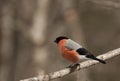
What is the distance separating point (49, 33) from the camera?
1186cm

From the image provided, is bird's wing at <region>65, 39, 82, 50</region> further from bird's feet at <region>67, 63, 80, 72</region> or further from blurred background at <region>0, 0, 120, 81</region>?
blurred background at <region>0, 0, 120, 81</region>

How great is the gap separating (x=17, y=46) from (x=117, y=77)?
7.67 feet

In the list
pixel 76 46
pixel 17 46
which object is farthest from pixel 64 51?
pixel 17 46

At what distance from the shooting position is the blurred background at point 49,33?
415 inches

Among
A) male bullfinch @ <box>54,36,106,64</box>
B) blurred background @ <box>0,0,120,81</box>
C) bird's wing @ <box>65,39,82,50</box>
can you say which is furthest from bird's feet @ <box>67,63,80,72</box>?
blurred background @ <box>0,0,120,81</box>

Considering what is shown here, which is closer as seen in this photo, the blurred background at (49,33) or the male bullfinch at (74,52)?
the male bullfinch at (74,52)

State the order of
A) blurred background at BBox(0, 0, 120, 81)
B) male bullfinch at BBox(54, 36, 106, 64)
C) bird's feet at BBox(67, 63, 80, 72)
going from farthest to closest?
blurred background at BBox(0, 0, 120, 81) → male bullfinch at BBox(54, 36, 106, 64) → bird's feet at BBox(67, 63, 80, 72)

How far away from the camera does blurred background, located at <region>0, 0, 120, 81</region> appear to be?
1054cm

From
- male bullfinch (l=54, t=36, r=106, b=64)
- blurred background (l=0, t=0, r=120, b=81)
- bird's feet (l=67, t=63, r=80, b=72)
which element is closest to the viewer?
bird's feet (l=67, t=63, r=80, b=72)

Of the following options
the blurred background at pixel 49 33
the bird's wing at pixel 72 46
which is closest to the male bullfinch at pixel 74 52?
the bird's wing at pixel 72 46

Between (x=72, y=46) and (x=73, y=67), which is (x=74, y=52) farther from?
(x=73, y=67)

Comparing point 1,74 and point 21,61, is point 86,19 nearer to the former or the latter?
point 21,61

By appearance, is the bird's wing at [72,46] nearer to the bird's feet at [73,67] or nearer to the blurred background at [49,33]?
the bird's feet at [73,67]

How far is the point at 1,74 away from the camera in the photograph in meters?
11.8
